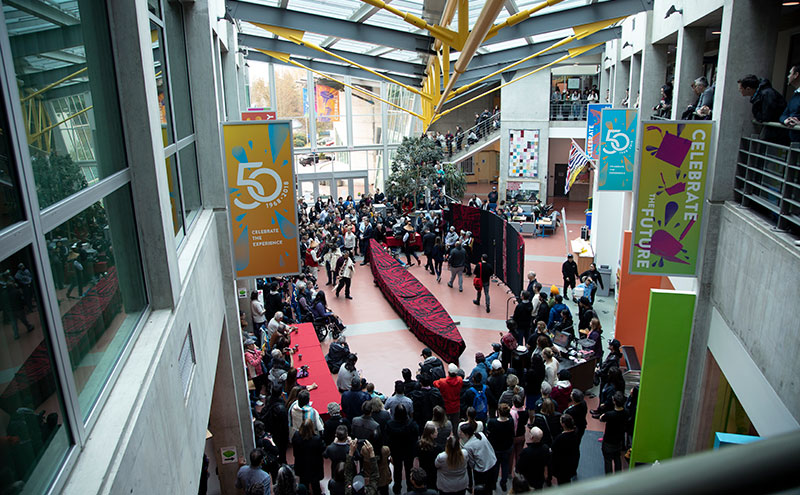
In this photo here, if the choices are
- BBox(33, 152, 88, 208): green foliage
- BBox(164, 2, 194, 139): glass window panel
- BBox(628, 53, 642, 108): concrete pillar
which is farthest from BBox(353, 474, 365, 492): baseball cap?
BBox(628, 53, 642, 108): concrete pillar

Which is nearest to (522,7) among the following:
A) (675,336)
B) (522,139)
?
(675,336)

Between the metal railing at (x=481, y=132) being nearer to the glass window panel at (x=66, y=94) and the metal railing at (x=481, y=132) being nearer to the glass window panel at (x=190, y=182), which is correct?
the glass window panel at (x=190, y=182)

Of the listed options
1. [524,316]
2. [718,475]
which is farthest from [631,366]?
[718,475]

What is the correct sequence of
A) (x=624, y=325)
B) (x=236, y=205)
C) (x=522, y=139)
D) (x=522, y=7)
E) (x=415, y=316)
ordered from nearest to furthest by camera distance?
(x=236, y=205) → (x=624, y=325) → (x=415, y=316) → (x=522, y=7) → (x=522, y=139)

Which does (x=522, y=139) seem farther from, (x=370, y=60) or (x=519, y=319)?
(x=519, y=319)

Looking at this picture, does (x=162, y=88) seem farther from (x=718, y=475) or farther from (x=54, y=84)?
(x=718, y=475)

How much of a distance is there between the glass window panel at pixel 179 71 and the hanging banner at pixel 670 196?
5632 mm

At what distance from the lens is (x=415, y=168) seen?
26641 millimetres

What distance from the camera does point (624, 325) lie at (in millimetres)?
11766

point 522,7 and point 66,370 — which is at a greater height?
point 522,7

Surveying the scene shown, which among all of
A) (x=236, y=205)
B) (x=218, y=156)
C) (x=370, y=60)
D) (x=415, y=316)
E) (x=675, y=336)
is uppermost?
(x=370, y=60)

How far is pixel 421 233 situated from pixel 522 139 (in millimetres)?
11189

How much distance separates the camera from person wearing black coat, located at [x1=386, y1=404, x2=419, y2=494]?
7465 mm

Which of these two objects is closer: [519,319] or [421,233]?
[519,319]
